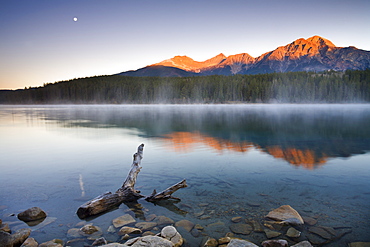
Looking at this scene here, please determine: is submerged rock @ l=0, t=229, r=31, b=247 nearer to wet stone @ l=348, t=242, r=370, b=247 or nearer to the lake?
the lake

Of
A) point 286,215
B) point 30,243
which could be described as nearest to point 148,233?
point 30,243

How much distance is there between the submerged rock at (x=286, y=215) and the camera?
6.77 m

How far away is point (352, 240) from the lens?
607 centimetres

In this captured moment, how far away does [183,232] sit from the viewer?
6.45 meters

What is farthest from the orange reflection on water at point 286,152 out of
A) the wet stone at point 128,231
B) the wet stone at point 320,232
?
the wet stone at point 128,231

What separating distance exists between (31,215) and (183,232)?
423 cm

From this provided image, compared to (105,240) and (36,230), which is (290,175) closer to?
(105,240)

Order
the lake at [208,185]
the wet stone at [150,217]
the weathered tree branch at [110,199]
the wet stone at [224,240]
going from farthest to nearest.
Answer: the weathered tree branch at [110,199]
the wet stone at [150,217]
the lake at [208,185]
the wet stone at [224,240]

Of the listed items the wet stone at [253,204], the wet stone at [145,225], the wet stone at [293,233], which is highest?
the wet stone at [145,225]

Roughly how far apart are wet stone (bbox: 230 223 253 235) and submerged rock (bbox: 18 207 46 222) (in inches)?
206

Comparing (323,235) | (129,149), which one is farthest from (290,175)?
(129,149)

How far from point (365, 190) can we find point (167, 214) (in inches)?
288

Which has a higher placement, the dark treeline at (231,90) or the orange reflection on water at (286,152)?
the dark treeline at (231,90)

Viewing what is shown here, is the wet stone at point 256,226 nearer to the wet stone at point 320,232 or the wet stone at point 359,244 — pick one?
the wet stone at point 320,232
